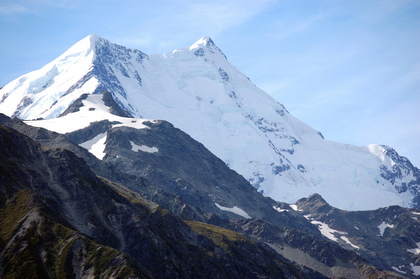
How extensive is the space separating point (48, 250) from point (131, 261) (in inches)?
843

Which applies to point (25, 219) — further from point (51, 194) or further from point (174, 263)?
point (174, 263)

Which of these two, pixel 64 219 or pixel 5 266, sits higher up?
pixel 64 219

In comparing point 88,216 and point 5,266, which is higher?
point 88,216

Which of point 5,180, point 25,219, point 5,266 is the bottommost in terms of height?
point 5,266

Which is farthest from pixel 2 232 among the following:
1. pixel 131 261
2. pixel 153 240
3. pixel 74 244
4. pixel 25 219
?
pixel 153 240

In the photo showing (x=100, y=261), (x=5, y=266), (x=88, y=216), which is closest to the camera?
(x=5, y=266)

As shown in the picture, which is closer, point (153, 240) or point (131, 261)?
point (131, 261)

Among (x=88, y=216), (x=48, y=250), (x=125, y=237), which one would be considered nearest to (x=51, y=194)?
(x=88, y=216)

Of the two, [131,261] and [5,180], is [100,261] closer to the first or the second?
[131,261]

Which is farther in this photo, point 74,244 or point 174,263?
point 174,263

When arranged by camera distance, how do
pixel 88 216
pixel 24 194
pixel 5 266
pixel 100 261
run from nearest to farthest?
1. pixel 5 266
2. pixel 100 261
3. pixel 24 194
4. pixel 88 216

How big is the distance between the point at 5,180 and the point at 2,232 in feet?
80.4

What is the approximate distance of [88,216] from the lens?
192 meters

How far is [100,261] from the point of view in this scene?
16062 centimetres
